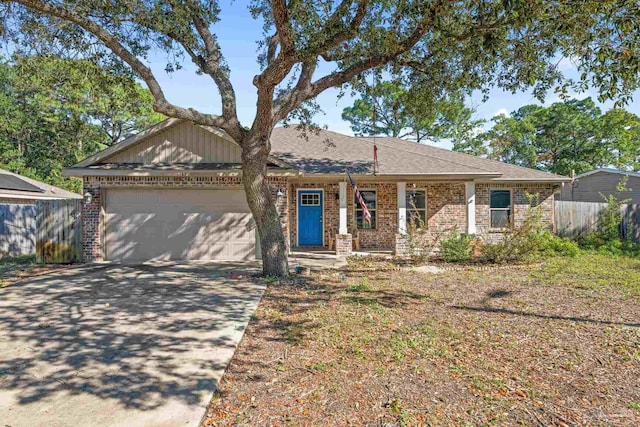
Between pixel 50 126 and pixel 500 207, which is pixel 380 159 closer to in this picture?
pixel 500 207

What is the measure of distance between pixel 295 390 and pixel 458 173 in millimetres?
9888

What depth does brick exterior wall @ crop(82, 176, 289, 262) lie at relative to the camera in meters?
10.5

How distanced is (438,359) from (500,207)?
11.8 metres

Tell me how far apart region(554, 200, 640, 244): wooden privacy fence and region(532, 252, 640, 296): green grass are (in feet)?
7.98

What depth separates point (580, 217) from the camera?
13758mm

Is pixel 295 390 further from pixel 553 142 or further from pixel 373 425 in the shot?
pixel 553 142

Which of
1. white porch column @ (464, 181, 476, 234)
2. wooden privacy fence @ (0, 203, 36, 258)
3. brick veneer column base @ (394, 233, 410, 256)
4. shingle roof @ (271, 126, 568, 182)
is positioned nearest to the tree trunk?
shingle roof @ (271, 126, 568, 182)

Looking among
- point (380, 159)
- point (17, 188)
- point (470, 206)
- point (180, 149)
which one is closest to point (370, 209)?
point (380, 159)

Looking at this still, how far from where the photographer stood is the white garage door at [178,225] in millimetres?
10719

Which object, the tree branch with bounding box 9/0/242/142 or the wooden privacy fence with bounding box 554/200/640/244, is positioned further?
the wooden privacy fence with bounding box 554/200/640/244

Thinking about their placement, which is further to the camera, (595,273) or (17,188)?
(17,188)

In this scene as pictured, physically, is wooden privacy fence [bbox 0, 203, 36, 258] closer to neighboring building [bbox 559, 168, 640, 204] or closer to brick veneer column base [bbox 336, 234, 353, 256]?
brick veneer column base [bbox 336, 234, 353, 256]

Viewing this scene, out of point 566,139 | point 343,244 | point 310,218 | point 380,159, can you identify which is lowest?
point 343,244

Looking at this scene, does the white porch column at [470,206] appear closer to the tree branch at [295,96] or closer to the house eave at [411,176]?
the house eave at [411,176]
